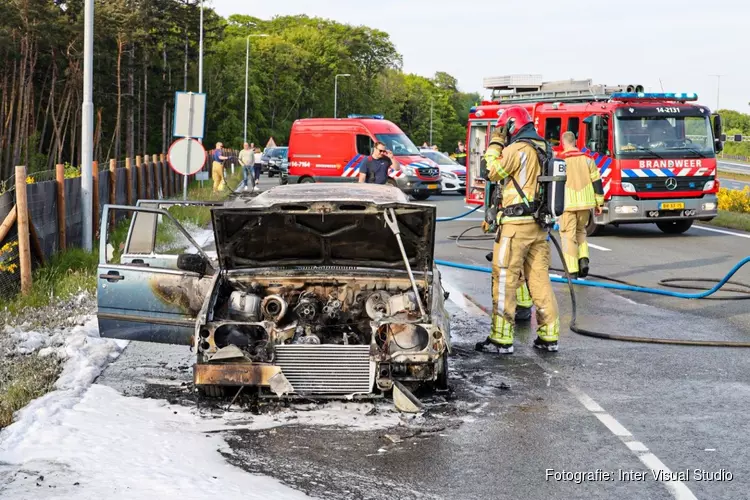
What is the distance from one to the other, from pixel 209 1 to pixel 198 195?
5545cm

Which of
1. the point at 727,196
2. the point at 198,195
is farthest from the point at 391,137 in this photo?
the point at 727,196

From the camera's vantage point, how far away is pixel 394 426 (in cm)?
666

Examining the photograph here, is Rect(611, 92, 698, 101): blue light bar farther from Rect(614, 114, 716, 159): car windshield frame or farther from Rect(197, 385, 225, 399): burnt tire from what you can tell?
Rect(197, 385, 225, 399): burnt tire

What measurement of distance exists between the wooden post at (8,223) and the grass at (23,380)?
3.40 metres

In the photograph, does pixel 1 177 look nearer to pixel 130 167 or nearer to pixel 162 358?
pixel 130 167

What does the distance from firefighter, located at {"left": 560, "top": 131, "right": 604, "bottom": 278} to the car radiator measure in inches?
277

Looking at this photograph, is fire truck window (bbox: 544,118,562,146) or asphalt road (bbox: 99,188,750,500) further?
fire truck window (bbox: 544,118,562,146)

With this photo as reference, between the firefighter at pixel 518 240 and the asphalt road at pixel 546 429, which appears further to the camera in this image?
the firefighter at pixel 518 240

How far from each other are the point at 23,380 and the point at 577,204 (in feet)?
26.6

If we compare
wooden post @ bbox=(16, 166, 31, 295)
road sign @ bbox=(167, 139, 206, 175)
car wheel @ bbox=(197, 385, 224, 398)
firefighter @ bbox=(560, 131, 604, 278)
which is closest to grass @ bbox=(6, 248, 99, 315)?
wooden post @ bbox=(16, 166, 31, 295)

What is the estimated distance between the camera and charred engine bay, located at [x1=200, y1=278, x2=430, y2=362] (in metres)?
7.23

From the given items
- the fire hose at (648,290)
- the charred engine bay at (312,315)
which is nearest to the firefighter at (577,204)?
the fire hose at (648,290)

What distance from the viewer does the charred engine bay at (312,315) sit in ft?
23.7

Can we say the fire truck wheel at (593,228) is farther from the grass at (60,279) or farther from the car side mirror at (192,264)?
the car side mirror at (192,264)
